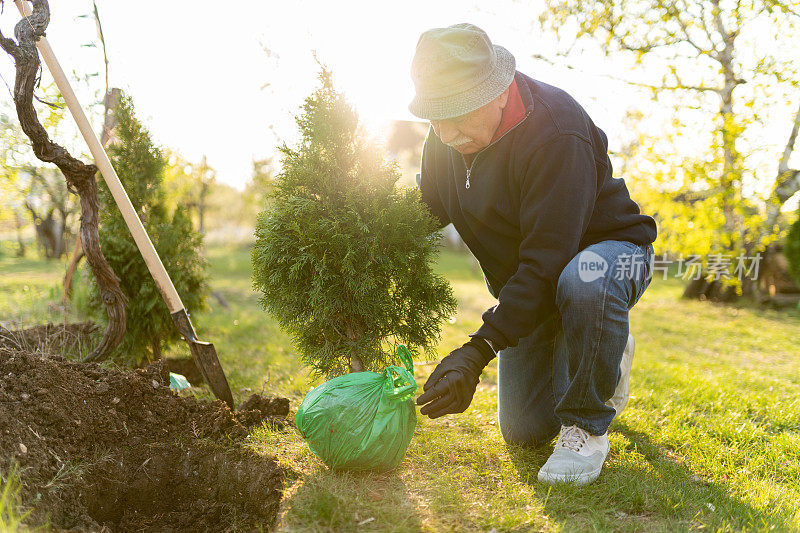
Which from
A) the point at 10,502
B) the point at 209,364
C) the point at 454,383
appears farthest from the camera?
the point at 209,364

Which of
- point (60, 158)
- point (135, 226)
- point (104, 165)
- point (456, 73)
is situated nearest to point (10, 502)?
point (135, 226)

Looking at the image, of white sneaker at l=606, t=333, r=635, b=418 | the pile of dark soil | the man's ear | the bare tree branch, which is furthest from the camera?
white sneaker at l=606, t=333, r=635, b=418

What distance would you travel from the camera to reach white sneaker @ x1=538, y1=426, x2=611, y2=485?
104 inches

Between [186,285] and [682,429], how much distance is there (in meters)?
3.79

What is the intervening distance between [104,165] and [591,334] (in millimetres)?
2939

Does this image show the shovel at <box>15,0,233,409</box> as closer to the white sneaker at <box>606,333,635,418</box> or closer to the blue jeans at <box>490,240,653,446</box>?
the blue jeans at <box>490,240,653,446</box>

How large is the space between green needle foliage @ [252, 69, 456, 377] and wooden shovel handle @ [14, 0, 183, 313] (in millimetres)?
764

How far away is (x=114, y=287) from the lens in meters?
3.70

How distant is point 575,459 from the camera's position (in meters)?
2.69

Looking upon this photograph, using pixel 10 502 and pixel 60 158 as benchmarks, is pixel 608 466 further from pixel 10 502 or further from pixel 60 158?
pixel 60 158

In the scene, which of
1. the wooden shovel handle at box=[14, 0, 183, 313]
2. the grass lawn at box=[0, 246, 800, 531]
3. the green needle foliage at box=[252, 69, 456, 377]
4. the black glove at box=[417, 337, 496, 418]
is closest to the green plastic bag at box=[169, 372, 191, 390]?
the grass lawn at box=[0, 246, 800, 531]

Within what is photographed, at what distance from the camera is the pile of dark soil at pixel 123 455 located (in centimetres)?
228

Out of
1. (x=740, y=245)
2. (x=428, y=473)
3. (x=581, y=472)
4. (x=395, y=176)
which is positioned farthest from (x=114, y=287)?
(x=740, y=245)

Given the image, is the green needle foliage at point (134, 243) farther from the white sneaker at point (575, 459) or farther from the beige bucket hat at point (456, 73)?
the white sneaker at point (575, 459)
